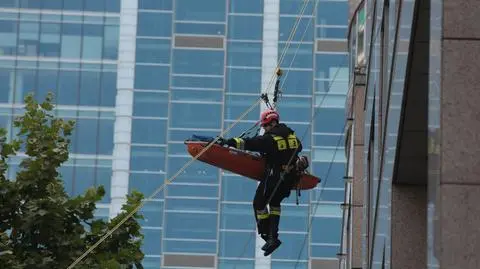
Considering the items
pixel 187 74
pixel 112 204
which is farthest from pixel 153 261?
pixel 187 74

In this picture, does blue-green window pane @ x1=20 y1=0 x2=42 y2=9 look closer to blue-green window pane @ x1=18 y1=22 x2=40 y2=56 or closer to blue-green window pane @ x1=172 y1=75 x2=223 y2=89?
blue-green window pane @ x1=18 y1=22 x2=40 y2=56

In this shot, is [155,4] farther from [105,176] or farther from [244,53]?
[105,176]

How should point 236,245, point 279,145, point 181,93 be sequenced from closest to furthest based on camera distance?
point 279,145 → point 236,245 → point 181,93

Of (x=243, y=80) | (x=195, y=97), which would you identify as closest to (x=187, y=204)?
(x=195, y=97)

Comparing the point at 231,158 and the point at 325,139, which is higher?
the point at 325,139

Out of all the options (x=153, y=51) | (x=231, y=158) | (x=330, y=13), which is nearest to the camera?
(x=231, y=158)

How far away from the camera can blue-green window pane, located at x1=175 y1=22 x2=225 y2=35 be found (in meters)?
90.9

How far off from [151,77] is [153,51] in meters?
1.26

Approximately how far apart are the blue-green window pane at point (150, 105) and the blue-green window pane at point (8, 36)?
6449 millimetres

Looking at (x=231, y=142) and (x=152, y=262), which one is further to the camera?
(x=152, y=262)

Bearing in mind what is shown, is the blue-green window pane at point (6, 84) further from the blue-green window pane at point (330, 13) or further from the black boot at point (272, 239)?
the black boot at point (272, 239)

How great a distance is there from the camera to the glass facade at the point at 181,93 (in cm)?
8850

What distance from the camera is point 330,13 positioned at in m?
90.6

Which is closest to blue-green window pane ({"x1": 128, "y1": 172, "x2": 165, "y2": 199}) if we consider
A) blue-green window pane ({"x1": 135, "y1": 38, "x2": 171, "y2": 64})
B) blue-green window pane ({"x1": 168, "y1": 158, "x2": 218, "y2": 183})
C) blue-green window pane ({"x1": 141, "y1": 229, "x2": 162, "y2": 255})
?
blue-green window pane ({"x1": 168, "y1": 158, "x2": 218, "y2": 183})
